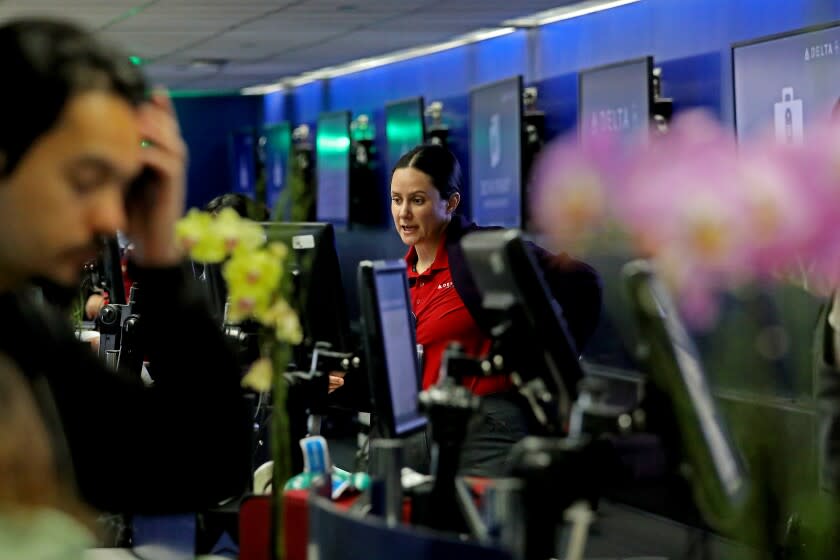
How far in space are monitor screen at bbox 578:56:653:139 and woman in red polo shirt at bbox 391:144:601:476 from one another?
2.84m

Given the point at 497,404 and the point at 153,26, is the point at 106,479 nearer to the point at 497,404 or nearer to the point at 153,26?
the point at 497,404

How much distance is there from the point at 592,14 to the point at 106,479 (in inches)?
288

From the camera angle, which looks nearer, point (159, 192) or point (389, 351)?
point (159, 192)

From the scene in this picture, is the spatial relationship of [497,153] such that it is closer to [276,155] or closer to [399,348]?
[276,155]

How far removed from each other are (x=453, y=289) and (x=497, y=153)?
522 cm

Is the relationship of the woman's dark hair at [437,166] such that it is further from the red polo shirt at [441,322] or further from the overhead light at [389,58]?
the overhead light at [389,58]

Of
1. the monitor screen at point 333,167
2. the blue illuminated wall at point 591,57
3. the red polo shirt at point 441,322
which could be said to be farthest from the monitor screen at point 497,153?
the red polo shirt at point 441,322

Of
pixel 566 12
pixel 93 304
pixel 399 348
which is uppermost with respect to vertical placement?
pixel 566 12

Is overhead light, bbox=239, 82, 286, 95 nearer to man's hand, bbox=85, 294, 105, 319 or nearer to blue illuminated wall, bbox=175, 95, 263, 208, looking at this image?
blue illuminated wall, bbox=175, 95, 263, 208

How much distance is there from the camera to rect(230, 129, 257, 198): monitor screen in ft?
46.8

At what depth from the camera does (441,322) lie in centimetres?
361

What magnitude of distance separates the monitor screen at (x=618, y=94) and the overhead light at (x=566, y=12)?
50cm

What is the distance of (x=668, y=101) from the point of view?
23.3 feet

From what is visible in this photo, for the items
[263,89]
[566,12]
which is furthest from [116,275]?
[263,89]
